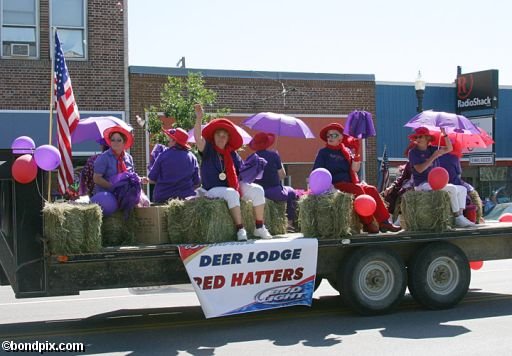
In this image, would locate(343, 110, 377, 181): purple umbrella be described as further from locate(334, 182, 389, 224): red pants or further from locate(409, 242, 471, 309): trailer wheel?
locate(409, 242, 471, 309): trailer wheel

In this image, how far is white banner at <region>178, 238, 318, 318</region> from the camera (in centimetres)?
736

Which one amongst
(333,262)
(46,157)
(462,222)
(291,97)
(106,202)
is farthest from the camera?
(291,97)

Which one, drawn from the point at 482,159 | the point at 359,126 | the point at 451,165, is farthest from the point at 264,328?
the point at 482,159

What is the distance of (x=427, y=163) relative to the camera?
952cm

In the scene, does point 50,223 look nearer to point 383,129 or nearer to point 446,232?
point 446,232

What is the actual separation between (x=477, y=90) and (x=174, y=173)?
1897 centimetres

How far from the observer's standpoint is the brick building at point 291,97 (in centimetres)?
2039

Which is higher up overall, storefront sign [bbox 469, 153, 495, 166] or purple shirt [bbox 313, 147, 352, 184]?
storefront sign [bbox 469, 153, 495, 166]

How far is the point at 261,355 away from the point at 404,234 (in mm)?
2972

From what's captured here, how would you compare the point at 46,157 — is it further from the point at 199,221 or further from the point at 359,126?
the point at 359,126

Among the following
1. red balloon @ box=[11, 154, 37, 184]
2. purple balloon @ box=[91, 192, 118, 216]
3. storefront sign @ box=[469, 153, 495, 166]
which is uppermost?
storefront sign @ box=[469, 153, 495, 166]

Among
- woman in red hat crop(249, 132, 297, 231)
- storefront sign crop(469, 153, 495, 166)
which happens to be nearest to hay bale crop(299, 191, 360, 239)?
woman in red hat crop(249, 132, 297, 231)

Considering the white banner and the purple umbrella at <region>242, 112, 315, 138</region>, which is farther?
the purple umbrella at <region>242, 112, 315, 138</region>

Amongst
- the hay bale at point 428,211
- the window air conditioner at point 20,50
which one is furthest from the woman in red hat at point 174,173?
the window air conditioner at point 20,50
